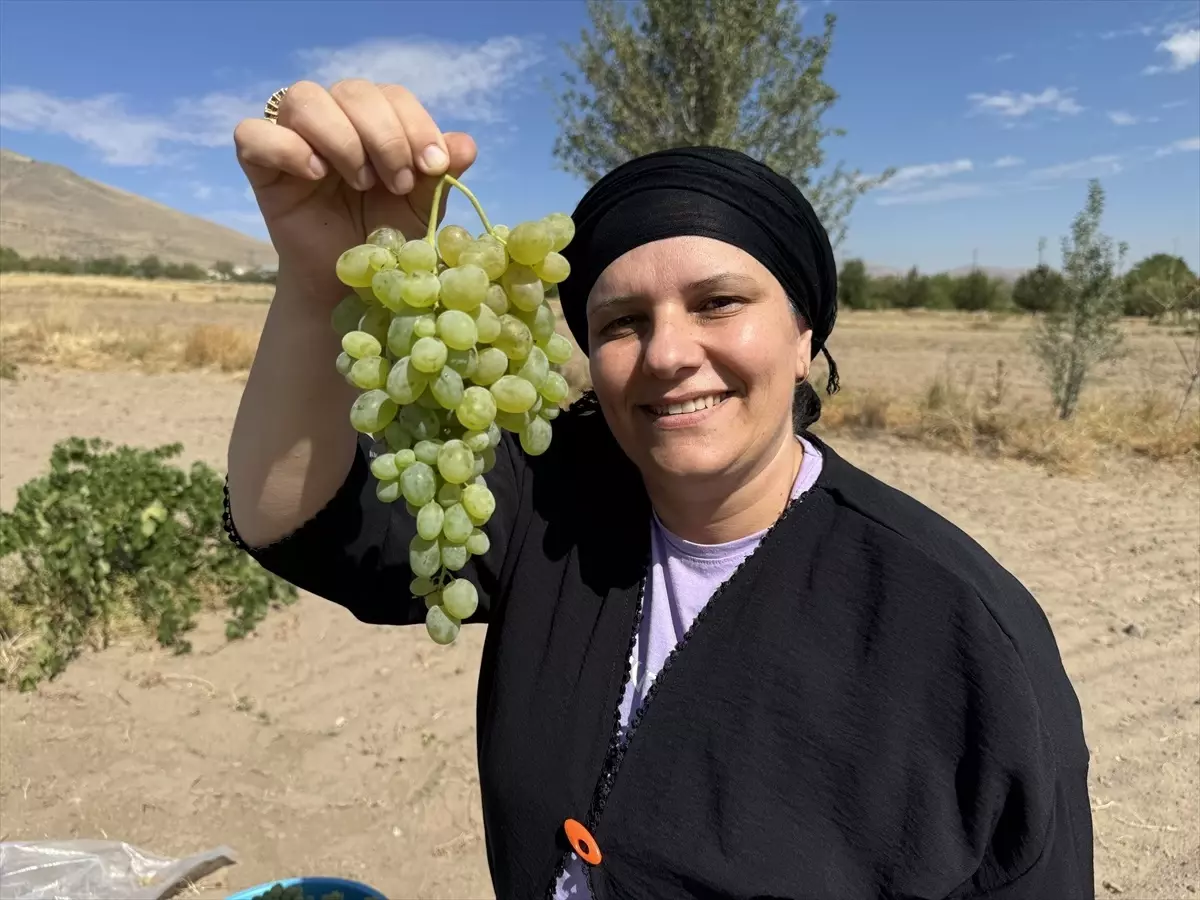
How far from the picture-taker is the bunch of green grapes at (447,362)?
1.15 metres

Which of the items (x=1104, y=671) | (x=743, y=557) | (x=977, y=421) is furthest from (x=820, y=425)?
(x=743, y=557)

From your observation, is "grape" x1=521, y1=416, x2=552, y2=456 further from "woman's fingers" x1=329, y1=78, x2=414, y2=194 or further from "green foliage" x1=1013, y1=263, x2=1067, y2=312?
"green foliage" x1=1013, y1=263, x2=1067, y2=312

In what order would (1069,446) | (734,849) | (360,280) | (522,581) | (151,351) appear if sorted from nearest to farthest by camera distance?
1. (360,280)
2. (734,849)
3. (522,581)
4. (1069,446)
5. (151,351)

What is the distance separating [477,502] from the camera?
4.12ft

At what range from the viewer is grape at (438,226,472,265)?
3.84 feet

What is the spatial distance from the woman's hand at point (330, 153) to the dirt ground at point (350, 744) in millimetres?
2847

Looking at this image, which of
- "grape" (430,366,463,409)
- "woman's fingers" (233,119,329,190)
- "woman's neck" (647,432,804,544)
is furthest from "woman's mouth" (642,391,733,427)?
"woman's fingers" (233,119,329,190)

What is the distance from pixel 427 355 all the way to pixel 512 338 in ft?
0.52

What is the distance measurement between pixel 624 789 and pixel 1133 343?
2799cm

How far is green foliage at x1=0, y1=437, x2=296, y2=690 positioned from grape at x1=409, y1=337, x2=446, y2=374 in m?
4.11

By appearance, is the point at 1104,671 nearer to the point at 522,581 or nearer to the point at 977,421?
the point at 522,581

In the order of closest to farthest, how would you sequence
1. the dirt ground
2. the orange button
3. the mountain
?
the orange button, the dirt ground, the mountain

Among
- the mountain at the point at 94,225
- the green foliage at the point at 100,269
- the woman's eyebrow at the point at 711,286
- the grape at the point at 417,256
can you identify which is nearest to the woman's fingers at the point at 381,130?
the grape at the point at 417,256

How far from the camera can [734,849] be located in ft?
4.46
